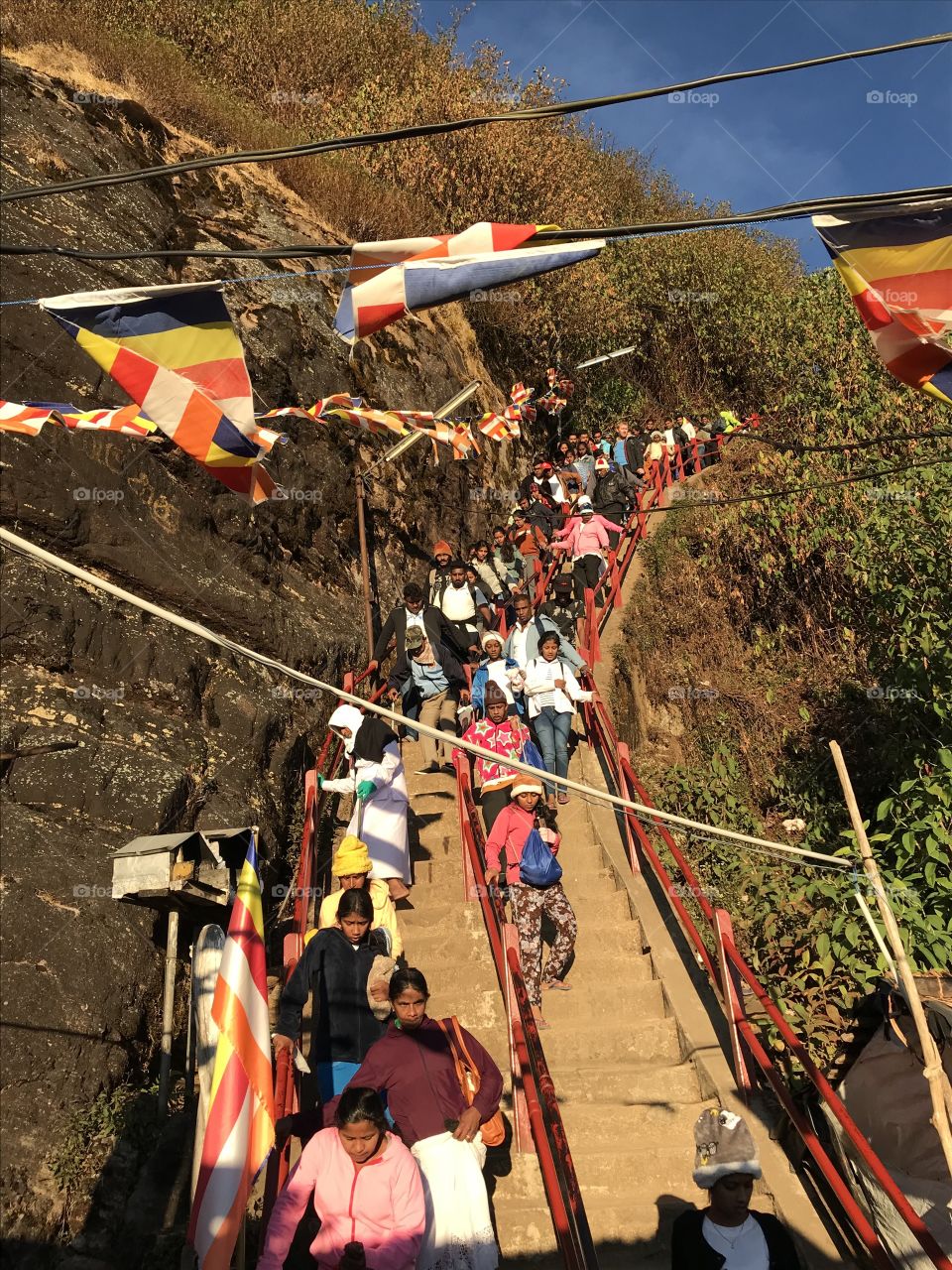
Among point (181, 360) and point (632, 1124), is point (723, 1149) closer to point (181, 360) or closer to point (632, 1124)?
point (632, 1124)

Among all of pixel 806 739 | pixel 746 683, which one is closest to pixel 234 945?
pixel 806 739

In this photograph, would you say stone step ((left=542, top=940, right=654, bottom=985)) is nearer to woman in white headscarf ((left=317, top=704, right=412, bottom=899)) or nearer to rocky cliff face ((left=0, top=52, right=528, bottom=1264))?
woman in white headscarf ((left=317, top=704, right=412, bottom=899))

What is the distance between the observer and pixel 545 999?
7.19 meters

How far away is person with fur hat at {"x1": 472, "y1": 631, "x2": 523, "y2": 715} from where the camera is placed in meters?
10.1

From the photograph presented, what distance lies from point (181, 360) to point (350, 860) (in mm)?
3128

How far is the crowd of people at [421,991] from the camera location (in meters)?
4.08

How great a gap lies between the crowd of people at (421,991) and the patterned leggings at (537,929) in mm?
12

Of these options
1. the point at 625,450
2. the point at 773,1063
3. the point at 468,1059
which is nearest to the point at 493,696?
the point at 773,1063

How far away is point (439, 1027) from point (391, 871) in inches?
119

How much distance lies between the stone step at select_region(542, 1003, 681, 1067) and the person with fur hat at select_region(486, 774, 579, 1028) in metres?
0.20

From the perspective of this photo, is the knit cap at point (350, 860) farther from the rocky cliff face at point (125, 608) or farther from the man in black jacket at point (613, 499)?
the man in black jacket at point (613, 499)

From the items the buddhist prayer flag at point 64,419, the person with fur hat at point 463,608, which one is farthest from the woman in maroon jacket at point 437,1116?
the person with fur hat at point 463,608

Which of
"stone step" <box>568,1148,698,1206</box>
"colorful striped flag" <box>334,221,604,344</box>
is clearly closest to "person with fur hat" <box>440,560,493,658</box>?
"stone step" <box>568,1148,698,1206</box>

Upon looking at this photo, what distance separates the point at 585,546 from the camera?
15023mm
